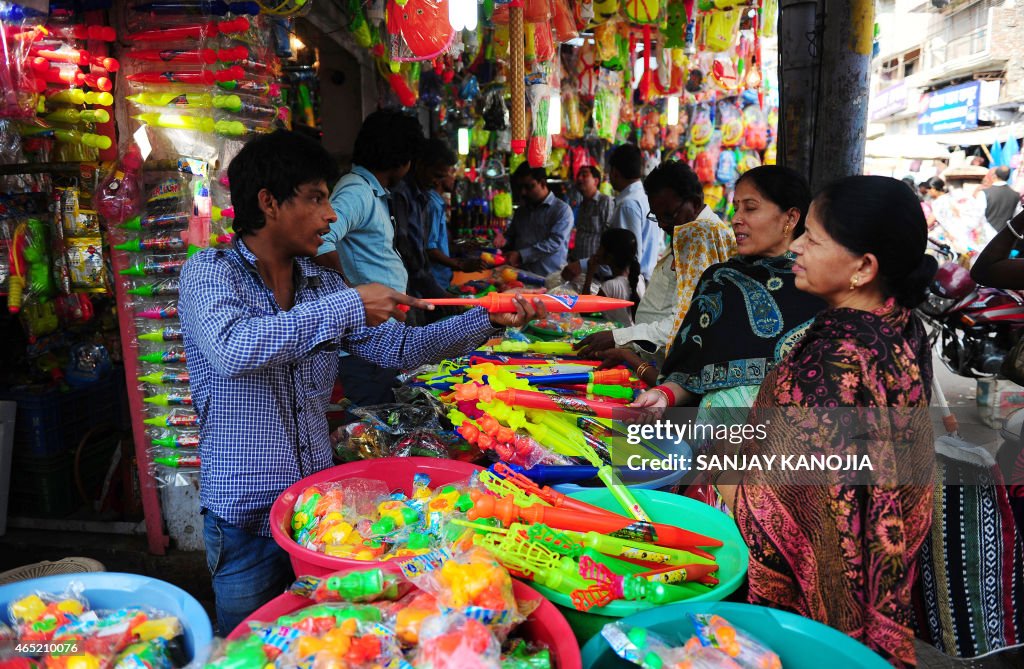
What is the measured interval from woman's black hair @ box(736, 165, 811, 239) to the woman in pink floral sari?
701 mm

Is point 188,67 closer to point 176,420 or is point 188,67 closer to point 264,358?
point 176,420

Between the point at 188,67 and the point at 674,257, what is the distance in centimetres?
210

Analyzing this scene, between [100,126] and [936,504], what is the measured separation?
11.0 feet

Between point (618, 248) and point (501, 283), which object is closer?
point (618, 248)

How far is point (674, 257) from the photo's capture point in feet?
10.1

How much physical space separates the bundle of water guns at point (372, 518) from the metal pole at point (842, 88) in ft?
8.52

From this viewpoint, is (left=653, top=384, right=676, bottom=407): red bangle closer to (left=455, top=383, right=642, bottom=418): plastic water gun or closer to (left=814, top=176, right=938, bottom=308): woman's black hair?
(left=455, top=383, right=642, bottom=418): plastic water gun

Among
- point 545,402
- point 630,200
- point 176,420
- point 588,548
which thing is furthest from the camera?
point 630,200

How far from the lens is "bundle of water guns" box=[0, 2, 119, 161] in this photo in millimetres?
2439

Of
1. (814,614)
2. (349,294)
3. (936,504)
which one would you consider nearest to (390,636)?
(349,294)

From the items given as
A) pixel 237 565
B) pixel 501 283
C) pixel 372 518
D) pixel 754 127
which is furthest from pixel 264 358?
pixel 754 127

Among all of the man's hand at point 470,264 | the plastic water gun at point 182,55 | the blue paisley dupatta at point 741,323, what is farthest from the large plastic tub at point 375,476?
the man's hand at point 470,264

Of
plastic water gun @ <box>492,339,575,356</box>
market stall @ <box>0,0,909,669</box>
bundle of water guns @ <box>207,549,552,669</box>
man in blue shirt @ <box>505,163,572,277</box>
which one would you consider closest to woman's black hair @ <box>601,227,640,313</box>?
market stall @ <box>0,0,909,669</box>

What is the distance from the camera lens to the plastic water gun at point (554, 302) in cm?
151
